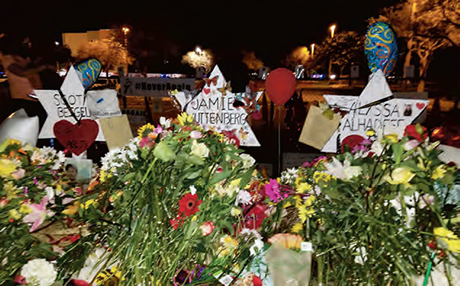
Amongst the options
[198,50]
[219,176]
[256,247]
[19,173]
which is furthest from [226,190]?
[198,50]

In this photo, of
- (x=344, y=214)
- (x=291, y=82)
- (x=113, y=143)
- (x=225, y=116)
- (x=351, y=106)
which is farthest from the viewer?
(x=291, y=82)

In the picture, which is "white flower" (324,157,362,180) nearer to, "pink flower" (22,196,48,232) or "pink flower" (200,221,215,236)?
"pink flower" (200,221,215,236)

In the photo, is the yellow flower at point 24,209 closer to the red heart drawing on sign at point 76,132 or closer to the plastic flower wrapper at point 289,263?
the plastic flower wrapper at point 289,263

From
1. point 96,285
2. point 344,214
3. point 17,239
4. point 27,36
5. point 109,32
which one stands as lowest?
point 96,285

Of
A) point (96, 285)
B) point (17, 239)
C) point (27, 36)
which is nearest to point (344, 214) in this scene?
point (96, 285)

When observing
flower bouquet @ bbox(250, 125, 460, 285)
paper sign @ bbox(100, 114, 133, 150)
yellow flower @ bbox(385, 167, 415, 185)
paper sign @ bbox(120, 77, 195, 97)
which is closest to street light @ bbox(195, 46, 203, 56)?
paper sign @ bbox(120, 77, 195, 97)

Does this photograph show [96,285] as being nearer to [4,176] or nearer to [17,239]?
[17,239]

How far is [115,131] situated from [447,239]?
119 inches

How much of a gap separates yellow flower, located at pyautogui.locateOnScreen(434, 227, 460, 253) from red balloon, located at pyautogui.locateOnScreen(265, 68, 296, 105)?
3.89m

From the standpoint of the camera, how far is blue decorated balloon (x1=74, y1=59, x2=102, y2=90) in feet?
16.0

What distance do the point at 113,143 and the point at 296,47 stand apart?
3490 centimetres

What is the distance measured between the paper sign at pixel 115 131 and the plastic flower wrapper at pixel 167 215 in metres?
2.14

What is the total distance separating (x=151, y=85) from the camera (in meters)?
6.81

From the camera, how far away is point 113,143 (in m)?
3.52
